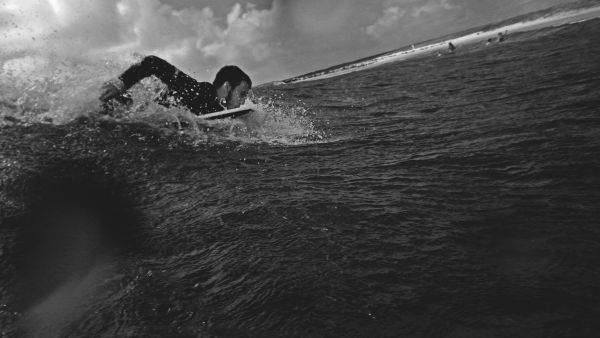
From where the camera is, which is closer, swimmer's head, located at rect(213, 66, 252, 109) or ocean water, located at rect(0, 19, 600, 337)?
ocean water, located at rect(0, 19, 600, 337)

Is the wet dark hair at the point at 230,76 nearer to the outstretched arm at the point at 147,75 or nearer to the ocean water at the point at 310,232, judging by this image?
the outstretched arm at the point at 147,75

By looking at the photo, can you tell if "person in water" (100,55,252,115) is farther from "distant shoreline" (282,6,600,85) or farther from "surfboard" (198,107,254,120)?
"distant shoreline" (282,6,600,85)

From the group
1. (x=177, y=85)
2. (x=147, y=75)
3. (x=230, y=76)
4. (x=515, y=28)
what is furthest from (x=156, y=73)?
(x=515, y=28)

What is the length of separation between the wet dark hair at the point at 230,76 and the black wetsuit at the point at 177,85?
0.28 meters

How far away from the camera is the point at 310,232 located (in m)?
3.21

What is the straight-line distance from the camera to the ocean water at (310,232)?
213cm

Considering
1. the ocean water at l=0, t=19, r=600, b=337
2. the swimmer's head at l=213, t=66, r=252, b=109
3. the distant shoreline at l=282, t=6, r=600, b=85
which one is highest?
the distant shoreline at l=282, t=6, r=600, b=85

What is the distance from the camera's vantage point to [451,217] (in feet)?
10.5

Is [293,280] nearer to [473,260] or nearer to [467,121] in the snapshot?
[473,260]

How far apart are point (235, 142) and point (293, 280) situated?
18.0 ft

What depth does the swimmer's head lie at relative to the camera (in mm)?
9328

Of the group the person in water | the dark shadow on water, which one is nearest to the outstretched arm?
the person in water

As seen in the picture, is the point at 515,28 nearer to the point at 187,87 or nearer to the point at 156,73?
the point at 187,87

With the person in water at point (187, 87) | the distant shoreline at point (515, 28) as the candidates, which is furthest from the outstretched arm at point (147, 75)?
the distant shoreline at point (515, 28)
